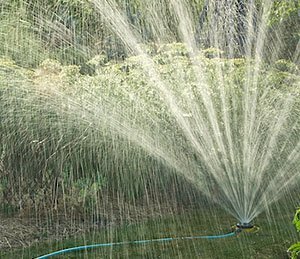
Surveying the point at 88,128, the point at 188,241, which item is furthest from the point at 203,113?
the point at 188,241

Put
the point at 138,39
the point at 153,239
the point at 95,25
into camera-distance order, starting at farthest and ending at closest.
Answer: the point at 95,25 < the point at 138,39 < the point at 153,239

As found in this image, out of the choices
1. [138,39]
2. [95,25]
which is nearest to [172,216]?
[138,39]

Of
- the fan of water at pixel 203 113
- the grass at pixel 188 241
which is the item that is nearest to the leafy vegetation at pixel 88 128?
the fan of water at pixel 203 113

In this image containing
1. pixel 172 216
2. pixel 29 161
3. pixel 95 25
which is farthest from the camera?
pixel 95 25

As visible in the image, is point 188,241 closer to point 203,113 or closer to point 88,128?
point 88,128

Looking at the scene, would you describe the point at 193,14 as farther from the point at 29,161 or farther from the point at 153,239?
A: the point at 153,239

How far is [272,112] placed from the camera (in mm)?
7969

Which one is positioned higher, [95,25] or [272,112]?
[95,25]

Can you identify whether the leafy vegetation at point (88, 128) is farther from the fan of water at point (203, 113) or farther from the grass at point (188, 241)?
the grass at point (188, 241)

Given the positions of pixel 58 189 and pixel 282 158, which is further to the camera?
pixel 282 158

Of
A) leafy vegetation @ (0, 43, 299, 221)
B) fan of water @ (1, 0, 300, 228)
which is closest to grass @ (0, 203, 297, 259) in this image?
fan of water @ (1, 0, 300, 228)

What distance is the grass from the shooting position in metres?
5.06

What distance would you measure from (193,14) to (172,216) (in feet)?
18.6

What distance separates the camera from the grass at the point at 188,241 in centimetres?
506
